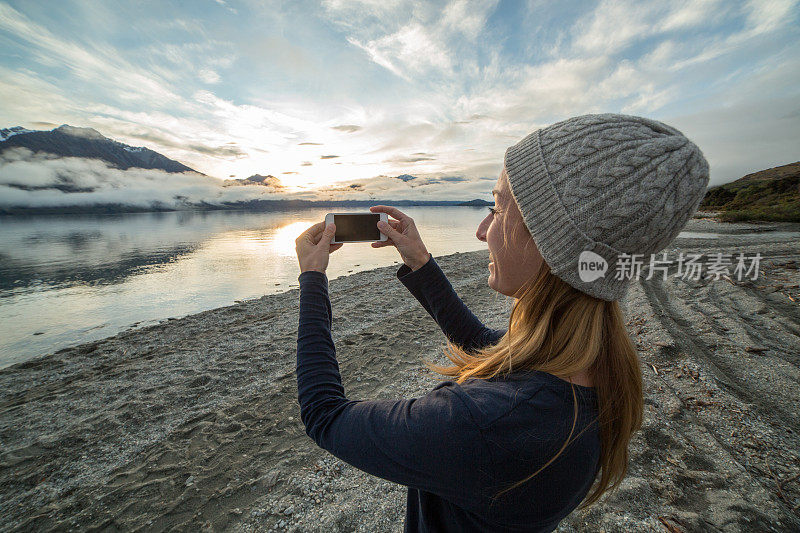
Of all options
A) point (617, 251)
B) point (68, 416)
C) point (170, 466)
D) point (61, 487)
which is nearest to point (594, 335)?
point (617, 251)

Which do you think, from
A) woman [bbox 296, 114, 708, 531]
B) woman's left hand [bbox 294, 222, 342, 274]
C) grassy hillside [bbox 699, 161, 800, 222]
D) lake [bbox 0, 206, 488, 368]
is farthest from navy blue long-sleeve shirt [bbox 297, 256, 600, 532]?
grassy hillside [bbox 699, 161, 800, 222]

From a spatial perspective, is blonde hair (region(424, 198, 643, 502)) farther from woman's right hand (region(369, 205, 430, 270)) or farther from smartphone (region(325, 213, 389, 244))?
smartphone (region(325, 213, 389, 244))

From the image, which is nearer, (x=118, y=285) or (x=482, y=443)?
(x=482, y=443)

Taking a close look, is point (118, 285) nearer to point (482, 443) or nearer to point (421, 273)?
point (421, 273)

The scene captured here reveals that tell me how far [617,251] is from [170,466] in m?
5.43

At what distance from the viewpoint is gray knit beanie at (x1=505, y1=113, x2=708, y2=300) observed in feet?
3.67

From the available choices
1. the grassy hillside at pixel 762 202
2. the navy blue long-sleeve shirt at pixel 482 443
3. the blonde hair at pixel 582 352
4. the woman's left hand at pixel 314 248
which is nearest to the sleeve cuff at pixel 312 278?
the woman's left hand at pixel 314 248

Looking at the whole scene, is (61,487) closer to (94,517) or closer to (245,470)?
(94,517)

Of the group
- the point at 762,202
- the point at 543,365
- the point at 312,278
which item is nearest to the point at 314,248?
the point at 312,278

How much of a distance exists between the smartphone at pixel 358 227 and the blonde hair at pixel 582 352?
1.30m

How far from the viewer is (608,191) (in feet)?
3.71

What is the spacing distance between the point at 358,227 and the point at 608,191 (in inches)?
64.9

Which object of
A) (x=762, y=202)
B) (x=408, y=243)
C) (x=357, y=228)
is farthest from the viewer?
(x=762, y=202)

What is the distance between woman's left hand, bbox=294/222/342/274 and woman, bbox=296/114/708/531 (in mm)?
223
